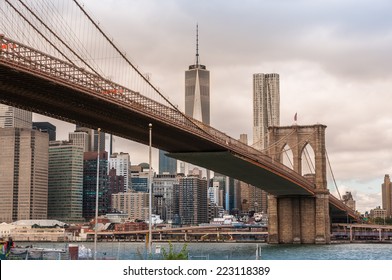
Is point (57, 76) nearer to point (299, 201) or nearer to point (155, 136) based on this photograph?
point (155, 136)

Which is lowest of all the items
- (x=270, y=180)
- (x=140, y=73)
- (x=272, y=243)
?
(x=272, y=243)

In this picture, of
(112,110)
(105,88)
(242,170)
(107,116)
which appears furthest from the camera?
(242,170)

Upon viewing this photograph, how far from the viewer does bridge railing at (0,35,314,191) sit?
38.3 meters

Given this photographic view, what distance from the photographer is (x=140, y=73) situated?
173ft

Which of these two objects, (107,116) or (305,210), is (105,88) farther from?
(305,210)

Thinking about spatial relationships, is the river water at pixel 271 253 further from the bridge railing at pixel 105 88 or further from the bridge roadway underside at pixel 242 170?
the bridge railing at pixel 105 88

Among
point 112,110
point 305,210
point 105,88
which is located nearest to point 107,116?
point 112,110

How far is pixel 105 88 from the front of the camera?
150ft

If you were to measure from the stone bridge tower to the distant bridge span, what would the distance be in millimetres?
10259

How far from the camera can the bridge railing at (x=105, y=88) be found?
38281mm

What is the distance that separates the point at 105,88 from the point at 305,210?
44.7 meters

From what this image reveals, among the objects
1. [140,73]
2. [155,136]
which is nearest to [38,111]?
[140,73]

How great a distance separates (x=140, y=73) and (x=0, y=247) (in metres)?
21.3
